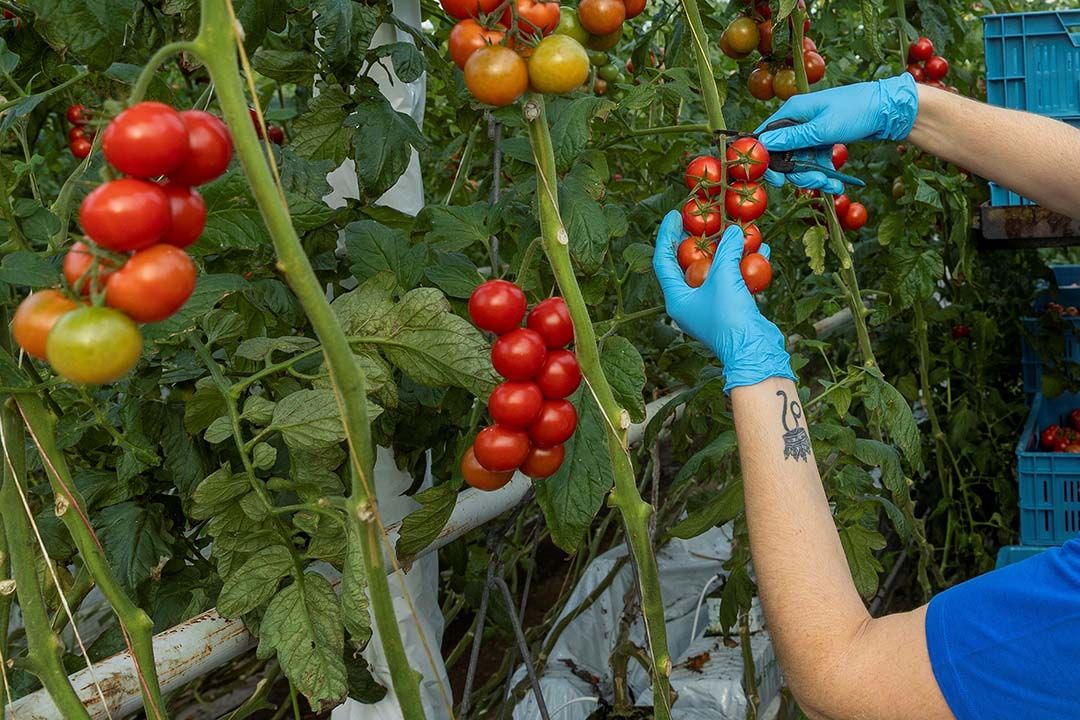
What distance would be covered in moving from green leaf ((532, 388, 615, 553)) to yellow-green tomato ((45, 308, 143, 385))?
69cm

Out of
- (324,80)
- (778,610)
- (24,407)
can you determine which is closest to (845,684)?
(778,610)

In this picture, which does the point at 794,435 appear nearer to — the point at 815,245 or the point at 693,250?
the point at 693,250

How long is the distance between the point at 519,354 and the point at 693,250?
1.58 feet

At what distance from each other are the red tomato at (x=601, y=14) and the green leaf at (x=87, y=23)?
1.88 ft

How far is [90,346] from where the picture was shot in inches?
22.1

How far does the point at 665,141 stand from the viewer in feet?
8.44

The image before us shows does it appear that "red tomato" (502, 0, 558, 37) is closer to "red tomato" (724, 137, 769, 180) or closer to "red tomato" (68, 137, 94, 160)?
"red tomato" (724, 137, 769, 180)

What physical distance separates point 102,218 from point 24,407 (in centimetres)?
52

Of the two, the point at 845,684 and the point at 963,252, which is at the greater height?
the point at 963,252

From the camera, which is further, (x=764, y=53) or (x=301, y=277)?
(x=764, y=53)

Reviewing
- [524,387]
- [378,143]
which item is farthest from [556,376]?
[378,143]

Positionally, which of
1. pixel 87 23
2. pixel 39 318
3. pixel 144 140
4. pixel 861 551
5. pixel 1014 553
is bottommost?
pixel 1014 553

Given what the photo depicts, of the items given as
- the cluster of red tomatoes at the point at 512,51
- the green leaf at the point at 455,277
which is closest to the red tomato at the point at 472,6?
the cluster of red tomatoes at the point at 512,51

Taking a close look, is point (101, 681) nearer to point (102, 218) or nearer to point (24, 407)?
point (24, 407)
